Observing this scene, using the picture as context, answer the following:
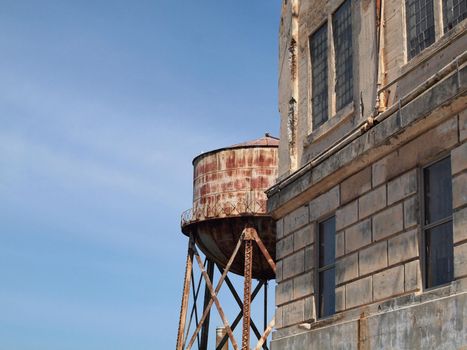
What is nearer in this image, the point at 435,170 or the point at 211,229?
the point at 435,170

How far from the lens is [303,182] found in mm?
15484

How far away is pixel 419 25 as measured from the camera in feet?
42.3

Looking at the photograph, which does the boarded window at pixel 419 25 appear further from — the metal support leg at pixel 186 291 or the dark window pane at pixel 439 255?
the metal support leg at pixel 186 291

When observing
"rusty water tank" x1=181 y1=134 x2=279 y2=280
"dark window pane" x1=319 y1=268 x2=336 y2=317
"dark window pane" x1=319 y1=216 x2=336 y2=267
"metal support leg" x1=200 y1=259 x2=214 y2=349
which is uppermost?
"rusty water tank" x1=181 y1=134 x2=279 y2=280

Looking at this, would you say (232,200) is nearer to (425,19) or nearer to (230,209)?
(230,209)

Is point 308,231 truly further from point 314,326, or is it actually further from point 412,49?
point 412,49

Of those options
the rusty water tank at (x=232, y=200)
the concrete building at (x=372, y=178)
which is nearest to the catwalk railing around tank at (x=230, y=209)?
the rusty water tank at (x=232, y=200)

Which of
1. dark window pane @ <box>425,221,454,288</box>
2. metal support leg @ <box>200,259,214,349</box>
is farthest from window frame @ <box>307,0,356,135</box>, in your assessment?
metal support leg @ <box>200,259,214,349</box>

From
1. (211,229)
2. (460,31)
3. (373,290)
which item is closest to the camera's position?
(460,31)

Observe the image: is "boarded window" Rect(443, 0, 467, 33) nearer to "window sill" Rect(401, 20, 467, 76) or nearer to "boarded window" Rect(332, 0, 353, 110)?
"window sill" Rect(401, 20, 467, 76)

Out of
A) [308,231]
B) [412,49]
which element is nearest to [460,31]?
[412,49]

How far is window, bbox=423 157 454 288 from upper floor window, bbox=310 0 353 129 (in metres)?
3.35

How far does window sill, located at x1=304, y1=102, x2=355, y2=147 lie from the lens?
14516mm

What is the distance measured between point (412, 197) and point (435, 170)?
1.75 ft
